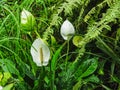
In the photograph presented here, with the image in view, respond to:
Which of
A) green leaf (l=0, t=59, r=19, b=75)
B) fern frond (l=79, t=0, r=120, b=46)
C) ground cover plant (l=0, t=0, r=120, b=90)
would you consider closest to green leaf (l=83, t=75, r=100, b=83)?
ground cover plant (l=0, t=0, r=120, b=90)

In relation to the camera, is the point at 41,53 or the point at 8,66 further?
the point at 8,66

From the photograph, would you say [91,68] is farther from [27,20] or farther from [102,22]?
[27,20]

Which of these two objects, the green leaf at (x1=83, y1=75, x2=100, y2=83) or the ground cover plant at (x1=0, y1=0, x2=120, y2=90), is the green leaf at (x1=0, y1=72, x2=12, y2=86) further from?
the green leaf at (x1=83, y1=75, x2=100, y2=83)

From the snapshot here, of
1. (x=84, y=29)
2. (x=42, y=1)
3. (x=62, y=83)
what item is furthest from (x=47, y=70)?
(x=42, y=1)

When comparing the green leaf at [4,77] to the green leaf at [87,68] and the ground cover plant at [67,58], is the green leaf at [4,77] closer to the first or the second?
the ground cover plant at [67,58]

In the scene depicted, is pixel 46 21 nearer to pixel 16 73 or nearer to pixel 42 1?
pixel 42 1

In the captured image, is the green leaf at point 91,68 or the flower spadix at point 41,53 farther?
the green leaf at point 91,68

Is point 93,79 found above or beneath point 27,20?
beneath

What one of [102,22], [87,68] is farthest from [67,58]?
[102,22]

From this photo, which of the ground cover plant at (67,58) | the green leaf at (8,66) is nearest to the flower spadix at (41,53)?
the ground cover plant at (67,58)

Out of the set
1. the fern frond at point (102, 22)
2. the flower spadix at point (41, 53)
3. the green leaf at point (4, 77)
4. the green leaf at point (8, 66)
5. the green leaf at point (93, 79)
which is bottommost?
the green leaf at point (93, 79)

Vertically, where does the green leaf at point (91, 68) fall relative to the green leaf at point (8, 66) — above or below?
below
